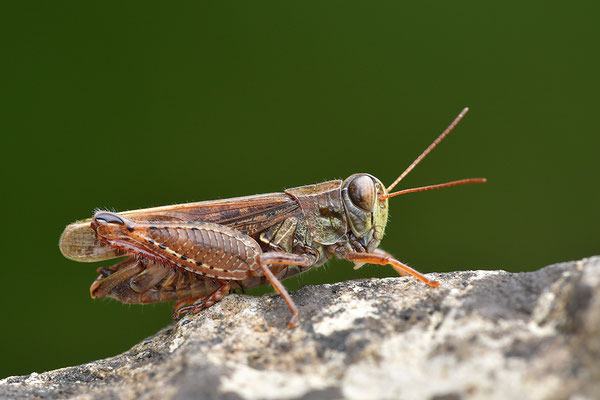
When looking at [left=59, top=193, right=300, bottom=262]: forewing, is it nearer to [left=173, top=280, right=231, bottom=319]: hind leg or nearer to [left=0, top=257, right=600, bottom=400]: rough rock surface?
[left=173, top=280, right=231, bottom=319]: hind leg

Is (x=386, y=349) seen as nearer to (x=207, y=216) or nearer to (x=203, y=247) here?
(x=203, y=247)

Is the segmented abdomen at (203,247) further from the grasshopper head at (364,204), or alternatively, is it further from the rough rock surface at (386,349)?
the grasshopper head at (364,204)

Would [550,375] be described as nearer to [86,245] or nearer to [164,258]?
[164,258]

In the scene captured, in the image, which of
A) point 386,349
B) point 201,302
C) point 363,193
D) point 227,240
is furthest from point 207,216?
point 386,349

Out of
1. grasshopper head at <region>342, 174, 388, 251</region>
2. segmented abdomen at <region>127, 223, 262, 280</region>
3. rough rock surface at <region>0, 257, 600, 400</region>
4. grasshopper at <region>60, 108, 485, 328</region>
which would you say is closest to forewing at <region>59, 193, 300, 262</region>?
grasshopper at <region>60, 108, 485, 328</region>

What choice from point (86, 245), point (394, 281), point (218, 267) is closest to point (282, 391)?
point (394, 281)

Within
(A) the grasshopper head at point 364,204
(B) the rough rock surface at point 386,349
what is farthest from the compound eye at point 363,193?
(B) the rough rock surface at point 386,349
